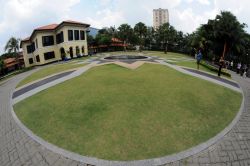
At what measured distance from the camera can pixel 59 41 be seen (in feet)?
144

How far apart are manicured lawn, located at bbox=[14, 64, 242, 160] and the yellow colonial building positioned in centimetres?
2701

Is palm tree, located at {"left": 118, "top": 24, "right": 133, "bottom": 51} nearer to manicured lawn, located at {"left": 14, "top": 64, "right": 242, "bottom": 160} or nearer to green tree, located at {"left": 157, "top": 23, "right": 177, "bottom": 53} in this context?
green tree, located at {"left": 157, "top": 23, "right": 177, "bottom": 53}

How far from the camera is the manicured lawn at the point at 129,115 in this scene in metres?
8.83

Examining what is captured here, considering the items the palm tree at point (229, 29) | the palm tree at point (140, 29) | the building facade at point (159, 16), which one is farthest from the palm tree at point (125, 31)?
the building facade at point (159, 16)

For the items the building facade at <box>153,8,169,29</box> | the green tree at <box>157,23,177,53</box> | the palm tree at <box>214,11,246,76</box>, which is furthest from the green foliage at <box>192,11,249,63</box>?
the building facade at <box>153,8,169,29</box>

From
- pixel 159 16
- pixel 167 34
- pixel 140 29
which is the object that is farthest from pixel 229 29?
pixel 159 16

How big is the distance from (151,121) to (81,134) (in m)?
3.76

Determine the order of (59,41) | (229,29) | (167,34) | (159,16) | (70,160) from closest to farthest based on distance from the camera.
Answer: (70,160)
(229,29)
(59,41)
(167,34)
(159,16)

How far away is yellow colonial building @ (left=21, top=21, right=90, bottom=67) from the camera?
41531mm

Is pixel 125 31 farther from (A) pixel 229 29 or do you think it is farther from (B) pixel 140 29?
(A) pixel 229 29

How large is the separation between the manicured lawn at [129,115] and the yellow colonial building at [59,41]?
27.0 metres

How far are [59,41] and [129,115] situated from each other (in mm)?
37872

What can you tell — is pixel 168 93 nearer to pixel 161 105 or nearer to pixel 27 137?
pixel 161 105

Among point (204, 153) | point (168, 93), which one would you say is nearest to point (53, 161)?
point (204, 153)
